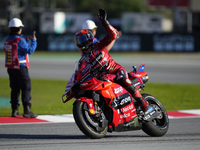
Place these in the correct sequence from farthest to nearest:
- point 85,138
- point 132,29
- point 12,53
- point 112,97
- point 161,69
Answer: point 132,29, point 161,69, point 12,53, point 85,138, point 112,97

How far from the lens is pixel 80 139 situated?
5.71 metres

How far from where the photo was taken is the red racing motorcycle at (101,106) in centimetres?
532

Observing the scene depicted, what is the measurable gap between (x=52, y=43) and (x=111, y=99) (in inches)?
925

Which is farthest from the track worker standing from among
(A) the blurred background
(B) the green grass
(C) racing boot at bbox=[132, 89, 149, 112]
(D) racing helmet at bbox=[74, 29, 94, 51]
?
(A) the blurred background

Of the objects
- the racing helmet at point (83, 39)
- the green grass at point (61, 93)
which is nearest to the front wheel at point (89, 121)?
the racing helmet at point (83, 39)

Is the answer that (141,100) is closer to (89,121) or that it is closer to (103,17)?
(89,121)

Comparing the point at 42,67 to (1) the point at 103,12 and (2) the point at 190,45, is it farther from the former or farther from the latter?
(1) the point at 103,12

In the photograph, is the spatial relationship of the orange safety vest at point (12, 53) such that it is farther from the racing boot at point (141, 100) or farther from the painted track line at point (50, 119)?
the racing boot at point (141, 100)

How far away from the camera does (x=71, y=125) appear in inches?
273

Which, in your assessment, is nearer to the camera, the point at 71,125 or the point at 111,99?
the point at 111,99

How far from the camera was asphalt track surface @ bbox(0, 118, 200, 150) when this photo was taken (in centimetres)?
521

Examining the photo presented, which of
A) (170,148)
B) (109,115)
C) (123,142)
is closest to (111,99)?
(109,115)

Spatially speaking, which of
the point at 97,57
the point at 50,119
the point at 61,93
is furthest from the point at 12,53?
the point at 61,93

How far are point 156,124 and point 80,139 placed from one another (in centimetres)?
132
